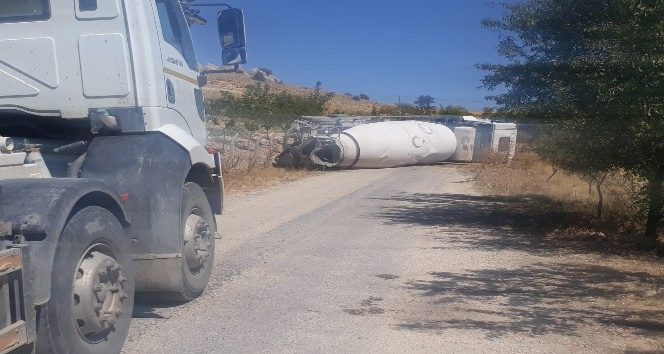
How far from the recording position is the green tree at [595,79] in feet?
32.3

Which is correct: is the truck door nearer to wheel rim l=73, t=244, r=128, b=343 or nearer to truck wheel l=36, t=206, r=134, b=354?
truck wheel l=36, t=206, r=134, b=354

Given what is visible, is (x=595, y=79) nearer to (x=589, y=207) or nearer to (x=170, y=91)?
(x=589, y=207)

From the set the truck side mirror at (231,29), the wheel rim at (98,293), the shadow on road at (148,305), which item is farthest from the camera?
the truck side mirror at (231,29)

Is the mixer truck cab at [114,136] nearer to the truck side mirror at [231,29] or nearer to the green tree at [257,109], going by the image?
the truck side mirror at [231,29]

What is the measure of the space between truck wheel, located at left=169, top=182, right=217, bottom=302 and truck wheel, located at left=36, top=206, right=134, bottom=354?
1.30m

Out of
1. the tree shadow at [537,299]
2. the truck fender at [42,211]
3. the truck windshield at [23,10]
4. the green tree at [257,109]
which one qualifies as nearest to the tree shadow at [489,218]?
the tree shadow at [537,299]

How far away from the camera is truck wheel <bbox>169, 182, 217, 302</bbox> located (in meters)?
7.09

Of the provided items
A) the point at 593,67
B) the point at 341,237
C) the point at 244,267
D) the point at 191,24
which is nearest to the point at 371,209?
the point at 341,237

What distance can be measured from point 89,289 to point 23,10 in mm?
3091

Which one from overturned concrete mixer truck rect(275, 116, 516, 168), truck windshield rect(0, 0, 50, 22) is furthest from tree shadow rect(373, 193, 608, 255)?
overturned concrete mixer truck rect(275, 116, 516, 168)

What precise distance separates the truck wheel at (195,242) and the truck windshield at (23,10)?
6.66ft

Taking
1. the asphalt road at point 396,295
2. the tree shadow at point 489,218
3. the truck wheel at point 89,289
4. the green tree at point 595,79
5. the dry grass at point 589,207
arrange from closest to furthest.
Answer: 1. the truck wheel at point 89,289
2. the asphalt road at point 396,295
3. the green tree at point 595,79
4. the tree shadow at point 489,218
5. the dry grass at point 589,207

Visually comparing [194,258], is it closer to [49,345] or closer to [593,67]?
[49,345]

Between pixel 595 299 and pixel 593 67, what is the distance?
487 cm
